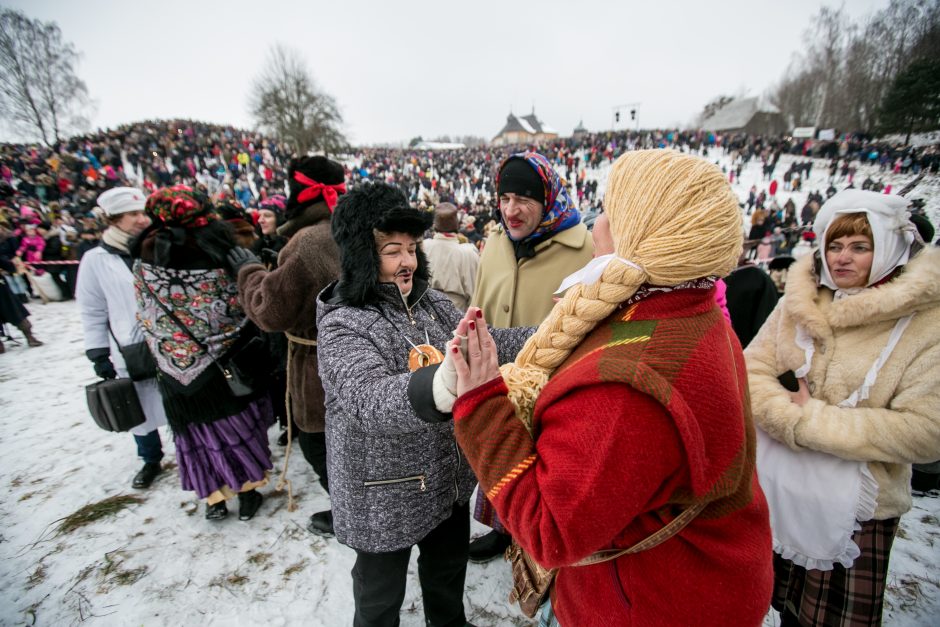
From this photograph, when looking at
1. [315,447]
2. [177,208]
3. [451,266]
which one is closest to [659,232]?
[315,447]

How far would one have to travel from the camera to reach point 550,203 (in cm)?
220

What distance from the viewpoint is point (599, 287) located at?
0.87m

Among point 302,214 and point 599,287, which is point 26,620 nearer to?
point 302,214

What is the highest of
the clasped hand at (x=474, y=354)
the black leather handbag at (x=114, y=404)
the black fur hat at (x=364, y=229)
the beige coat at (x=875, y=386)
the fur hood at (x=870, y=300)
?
the black fur hat at (x=364, y=229)

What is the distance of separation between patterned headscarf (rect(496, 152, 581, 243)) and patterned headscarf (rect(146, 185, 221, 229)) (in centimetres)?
190

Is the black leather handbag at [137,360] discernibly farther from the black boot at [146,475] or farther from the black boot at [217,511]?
the black boot at [217,511]

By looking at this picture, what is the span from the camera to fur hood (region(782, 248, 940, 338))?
4.64ft

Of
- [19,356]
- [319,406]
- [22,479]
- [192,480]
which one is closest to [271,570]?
[192,480]

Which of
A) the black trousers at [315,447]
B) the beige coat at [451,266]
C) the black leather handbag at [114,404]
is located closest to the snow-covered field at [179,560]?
the black trousers at [315,447]

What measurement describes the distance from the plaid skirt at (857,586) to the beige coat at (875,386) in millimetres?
138

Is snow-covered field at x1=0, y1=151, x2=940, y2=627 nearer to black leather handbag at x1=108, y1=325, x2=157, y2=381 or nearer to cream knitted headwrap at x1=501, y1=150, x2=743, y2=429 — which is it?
black leather handbag at x1=108, y1=325, x2=157, y2=381

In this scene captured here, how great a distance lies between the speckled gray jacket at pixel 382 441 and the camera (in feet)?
4.27

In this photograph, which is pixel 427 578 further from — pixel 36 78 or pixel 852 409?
pixel 36 78

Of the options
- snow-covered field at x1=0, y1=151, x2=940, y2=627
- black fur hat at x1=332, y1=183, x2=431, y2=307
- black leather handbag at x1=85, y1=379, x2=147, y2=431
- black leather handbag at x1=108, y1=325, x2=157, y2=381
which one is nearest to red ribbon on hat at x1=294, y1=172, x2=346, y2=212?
black fur hat at x1=332, y1=183, x2=431, y2=307
